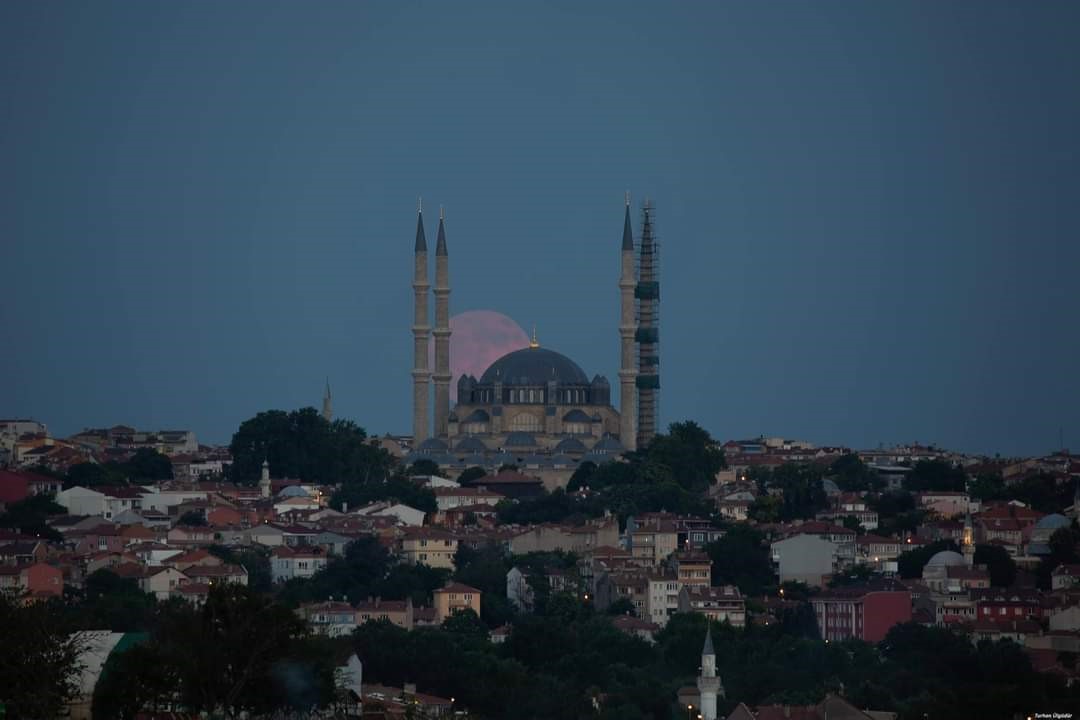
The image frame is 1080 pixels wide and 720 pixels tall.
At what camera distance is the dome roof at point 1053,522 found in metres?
77.1

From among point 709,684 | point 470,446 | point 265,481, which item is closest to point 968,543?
point 709,684

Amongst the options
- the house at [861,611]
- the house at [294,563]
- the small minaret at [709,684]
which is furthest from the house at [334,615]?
the house at [861,611]

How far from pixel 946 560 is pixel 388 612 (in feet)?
43.2

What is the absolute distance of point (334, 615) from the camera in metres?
63.3

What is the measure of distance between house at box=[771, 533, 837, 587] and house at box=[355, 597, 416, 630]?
9.48 m

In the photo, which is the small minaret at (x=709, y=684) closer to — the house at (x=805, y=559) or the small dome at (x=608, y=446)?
the house at (x=805, y=559)

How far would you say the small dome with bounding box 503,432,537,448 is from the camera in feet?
317

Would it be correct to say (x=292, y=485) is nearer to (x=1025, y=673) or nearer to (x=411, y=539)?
(x=411, y=539)

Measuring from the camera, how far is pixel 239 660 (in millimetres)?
40438

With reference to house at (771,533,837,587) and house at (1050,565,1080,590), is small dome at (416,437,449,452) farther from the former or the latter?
house at (1050,565,1080,590)

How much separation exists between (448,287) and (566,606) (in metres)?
34.0

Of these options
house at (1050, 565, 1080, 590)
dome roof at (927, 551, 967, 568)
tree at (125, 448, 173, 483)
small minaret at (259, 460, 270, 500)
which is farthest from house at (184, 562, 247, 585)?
tree at (125, 448, 173, 483)

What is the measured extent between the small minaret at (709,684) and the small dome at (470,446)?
124 feet

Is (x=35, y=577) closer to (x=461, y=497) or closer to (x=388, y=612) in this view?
(x=388, y=612)
